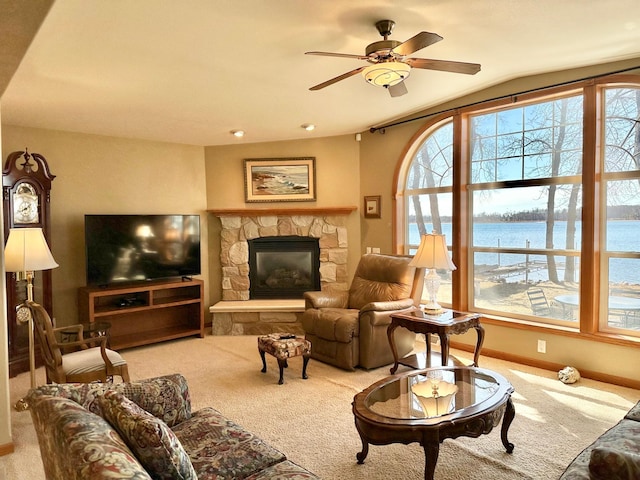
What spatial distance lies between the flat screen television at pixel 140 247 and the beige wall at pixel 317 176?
632mm

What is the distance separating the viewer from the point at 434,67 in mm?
2807

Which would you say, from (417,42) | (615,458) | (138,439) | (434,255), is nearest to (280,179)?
(434,255)

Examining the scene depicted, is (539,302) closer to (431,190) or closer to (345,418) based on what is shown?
(431,190)

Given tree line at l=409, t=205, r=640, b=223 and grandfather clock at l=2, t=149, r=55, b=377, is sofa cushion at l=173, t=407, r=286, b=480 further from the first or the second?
tree line at l=409, t=205, r=640, b=223

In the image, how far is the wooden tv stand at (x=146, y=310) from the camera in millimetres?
4758

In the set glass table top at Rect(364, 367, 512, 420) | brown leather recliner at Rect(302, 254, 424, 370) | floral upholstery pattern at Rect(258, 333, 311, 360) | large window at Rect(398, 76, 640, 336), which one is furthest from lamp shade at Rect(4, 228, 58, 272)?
large window at Rect(398, 76, 640, 336)

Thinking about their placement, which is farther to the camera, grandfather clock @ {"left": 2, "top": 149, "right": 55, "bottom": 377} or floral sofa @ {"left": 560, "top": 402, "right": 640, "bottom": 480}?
grandfather clock @ {"left": 2, "top": 149, "right": 55, "bottom": 377}

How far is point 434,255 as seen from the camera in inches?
150

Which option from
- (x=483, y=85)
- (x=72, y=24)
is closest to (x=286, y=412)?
(x=72, y=24)

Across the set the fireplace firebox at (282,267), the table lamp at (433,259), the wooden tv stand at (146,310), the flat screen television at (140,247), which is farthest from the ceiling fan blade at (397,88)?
the wooden tv stand at (146,310)

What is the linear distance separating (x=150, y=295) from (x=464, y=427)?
4.01m

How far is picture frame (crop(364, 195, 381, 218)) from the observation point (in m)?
5.63

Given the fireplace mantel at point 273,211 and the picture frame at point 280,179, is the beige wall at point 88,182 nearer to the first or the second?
the fireplace mantel at point 273,211

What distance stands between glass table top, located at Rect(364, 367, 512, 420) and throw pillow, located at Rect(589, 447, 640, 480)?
38.5 inches
